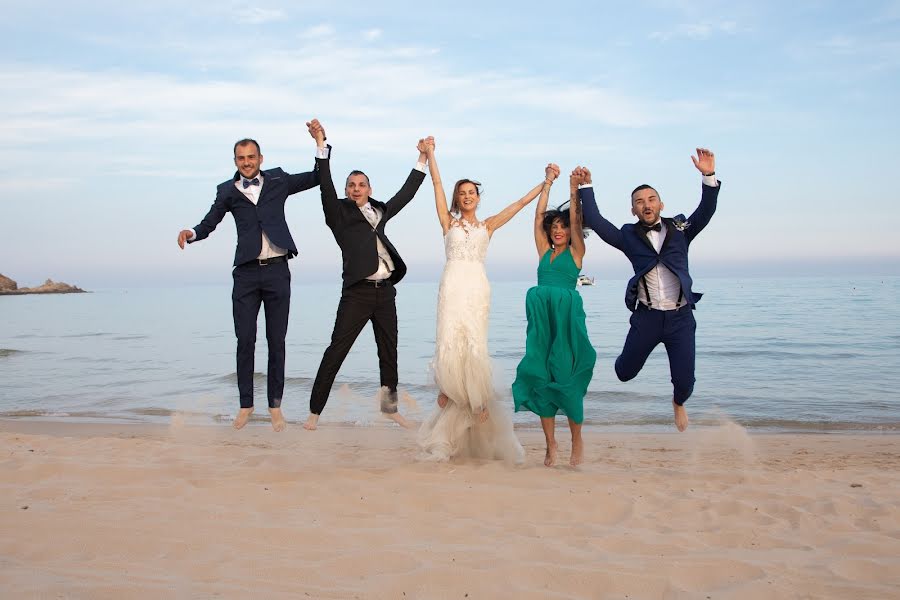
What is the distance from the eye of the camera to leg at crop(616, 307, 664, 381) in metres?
6.68

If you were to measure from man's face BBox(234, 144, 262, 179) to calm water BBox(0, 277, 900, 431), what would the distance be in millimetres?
2809

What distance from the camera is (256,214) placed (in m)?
6.78

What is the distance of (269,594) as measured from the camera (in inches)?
138

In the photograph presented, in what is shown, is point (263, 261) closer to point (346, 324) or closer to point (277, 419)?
point (346, 324)

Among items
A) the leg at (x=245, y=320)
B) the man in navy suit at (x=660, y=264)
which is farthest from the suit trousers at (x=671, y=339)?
the leg at (x=245, y=320)

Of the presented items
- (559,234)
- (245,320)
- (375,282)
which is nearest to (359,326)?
(375,282)

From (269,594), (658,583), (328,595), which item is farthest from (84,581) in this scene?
(658,583)

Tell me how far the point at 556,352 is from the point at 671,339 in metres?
1.04

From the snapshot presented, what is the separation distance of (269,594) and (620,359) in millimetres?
4252

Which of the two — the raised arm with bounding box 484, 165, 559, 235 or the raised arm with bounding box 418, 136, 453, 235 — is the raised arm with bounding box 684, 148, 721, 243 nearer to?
the raised arm with bounding box 484, 165, 559, 235

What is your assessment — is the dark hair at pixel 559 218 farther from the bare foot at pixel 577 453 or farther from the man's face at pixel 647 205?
the bare foot at pixel 577 453

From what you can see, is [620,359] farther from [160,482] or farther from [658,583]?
[160,482]

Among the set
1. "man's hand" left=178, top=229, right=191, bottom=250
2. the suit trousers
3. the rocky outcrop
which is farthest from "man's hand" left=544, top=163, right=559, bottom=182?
the rocky outcrop

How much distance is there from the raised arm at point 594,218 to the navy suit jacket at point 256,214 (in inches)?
94.3
